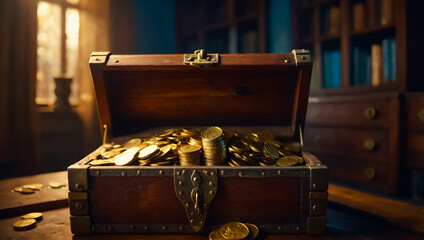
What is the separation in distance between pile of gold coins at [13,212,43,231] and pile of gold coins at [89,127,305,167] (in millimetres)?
359

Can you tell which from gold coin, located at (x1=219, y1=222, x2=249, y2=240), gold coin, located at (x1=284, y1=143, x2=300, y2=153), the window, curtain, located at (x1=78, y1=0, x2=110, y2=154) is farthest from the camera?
curtain, located at (x1=78, y1=0, x2=110, y2=154)

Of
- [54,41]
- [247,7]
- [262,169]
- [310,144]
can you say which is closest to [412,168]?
[310,144]

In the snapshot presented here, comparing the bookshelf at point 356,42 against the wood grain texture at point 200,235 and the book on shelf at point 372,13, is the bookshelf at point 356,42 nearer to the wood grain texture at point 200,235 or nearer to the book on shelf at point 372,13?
the book on shelf at point 372,13

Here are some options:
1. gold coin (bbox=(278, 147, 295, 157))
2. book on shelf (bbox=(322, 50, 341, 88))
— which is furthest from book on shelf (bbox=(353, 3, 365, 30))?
gold coin (bbox=(278, 147, 295, 157))

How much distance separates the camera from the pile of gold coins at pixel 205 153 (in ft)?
4.52

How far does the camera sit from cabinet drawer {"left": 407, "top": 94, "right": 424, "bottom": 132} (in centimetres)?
197

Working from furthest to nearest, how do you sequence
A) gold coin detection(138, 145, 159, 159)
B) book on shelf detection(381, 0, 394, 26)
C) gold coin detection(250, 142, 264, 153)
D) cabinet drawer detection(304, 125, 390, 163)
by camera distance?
book on shelf detection(381, 0, 394, 26)
cabinet drawer detection(304, 125, 390, 163)
gold coin detection(250, 142, 264, 153)
gold coin detection(138, 145, 159, 159)

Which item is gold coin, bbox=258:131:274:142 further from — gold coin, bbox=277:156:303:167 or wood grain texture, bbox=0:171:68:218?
wood grain texture, bbox=0:171:68:218

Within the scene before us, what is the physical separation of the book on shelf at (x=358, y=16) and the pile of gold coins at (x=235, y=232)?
2080 millimetres

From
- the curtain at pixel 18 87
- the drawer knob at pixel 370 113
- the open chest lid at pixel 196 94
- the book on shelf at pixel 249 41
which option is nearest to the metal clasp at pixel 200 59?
the open chest lid at pixel 196 94

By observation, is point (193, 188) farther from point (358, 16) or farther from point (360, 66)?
point (358, 16)

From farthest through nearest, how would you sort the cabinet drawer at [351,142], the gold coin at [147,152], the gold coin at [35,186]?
the cabinet drawer at [351,142] → the gold coin at [35,186] → the gold coin at [147,152]

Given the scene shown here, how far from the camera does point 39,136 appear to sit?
Result: 3.11 m

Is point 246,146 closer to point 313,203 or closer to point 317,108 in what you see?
point 313,203
